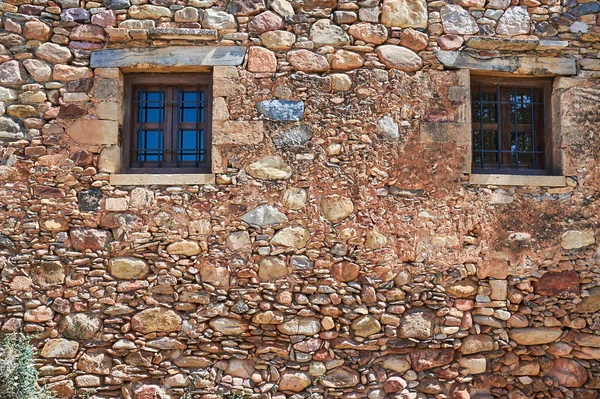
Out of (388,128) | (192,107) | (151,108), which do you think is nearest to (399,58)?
(388,128)

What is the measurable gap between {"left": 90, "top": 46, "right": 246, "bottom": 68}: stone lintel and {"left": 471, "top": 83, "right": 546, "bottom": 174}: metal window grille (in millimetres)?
2034

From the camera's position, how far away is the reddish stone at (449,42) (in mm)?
4469

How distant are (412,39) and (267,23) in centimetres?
116

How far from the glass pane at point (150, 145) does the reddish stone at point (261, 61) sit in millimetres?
935

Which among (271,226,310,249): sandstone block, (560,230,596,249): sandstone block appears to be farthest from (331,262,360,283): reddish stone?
(560,230,596,249): sandstone block

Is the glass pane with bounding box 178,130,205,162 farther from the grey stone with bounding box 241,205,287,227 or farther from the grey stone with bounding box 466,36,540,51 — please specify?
the grey stone with bounding box 466,36,540,51

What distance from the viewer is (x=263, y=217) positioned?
4.26 m

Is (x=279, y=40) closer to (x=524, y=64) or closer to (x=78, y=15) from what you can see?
(x=78, y=15)

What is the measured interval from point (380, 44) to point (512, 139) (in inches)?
54.3

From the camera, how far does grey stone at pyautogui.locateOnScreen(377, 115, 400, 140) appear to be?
172 inches

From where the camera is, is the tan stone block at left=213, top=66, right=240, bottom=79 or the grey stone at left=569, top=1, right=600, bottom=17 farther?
the grey stone at left=569, top=1, right=600, bottom=17

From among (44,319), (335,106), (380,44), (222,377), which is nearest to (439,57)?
(380,44)

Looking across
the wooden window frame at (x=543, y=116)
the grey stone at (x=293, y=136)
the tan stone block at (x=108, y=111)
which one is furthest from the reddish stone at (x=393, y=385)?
the tan stone block at (x=108, y=111)

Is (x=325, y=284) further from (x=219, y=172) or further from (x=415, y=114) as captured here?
(x=415, y=114)
